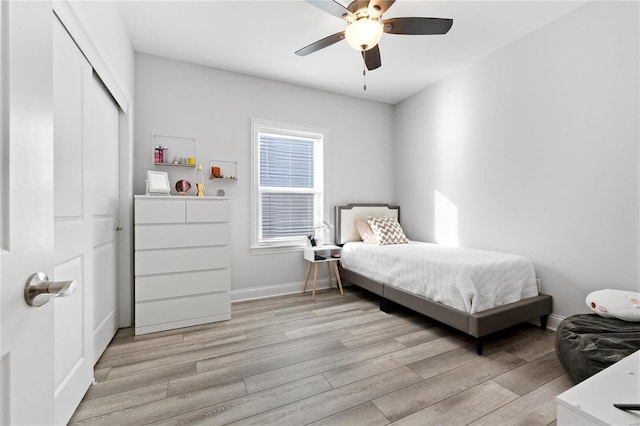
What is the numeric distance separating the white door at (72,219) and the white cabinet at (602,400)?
79.9 inches

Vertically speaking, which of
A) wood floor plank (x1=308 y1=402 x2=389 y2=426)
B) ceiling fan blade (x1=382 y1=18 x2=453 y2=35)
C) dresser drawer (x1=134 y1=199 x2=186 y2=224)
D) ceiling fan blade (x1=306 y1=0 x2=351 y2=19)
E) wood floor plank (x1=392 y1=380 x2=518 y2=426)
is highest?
ceiling fan blade (x1=306 y1=0 x2=351 y2=19)

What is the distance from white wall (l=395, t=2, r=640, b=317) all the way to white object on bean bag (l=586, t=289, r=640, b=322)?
28 cm

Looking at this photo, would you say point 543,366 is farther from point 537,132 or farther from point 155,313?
point 155,313

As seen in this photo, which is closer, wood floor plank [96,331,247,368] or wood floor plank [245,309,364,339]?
wood floor plank [96,331,247,368]

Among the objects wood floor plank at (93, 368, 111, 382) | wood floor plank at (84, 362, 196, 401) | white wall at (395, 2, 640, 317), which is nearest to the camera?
wood floor plank at (84, 362, 196, 401)

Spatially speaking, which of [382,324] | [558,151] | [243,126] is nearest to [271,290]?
[382,324]

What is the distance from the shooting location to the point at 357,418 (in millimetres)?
1482

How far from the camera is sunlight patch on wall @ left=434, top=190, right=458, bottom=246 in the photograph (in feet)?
11.5

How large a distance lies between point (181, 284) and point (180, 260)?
23cm

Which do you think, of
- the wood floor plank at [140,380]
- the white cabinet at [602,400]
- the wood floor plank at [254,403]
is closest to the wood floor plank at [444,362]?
the wood floor plank at [254,403]

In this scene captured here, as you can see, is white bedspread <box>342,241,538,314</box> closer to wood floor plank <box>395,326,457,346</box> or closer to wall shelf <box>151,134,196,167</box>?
wood floor plank <box>395,326,457,346</box>

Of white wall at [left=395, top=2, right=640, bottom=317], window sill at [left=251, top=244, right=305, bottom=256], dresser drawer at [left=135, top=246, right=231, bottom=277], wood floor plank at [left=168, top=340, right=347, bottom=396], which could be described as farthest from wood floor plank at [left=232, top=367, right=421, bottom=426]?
window sill at [left=251, top=244, right=305, bottom=256]

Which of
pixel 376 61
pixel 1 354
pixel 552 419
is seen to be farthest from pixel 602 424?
pixel 376 61

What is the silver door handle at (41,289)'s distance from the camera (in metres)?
0.55
